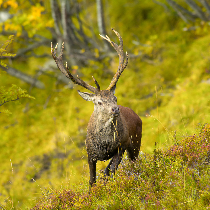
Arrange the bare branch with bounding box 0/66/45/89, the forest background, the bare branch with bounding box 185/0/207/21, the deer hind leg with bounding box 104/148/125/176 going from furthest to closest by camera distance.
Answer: the bare branch with bounding box 0/66/45/89 → the bare branch with bounding box 185/0/207/21 → the forest background → the deer hind leg with bounding box 104/148/125/176

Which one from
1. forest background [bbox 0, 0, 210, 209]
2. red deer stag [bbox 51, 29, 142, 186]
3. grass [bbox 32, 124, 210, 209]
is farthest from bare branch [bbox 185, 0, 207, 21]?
grass [bbox 32, 124, 210, 209]

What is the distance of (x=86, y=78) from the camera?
12.7 metres

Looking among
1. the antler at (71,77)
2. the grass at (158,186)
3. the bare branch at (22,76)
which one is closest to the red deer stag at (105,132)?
the antler at (71,77)

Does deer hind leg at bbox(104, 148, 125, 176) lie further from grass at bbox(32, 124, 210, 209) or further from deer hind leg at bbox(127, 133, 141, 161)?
deer hind leg at bbox(127, 133, 141, 161)

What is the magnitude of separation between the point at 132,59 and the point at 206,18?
346cm

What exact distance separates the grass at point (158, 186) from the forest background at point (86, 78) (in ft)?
11.9

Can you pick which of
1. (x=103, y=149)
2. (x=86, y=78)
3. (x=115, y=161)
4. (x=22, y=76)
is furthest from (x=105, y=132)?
(x=22, y=76)

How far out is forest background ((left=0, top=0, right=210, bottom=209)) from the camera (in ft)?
29.9

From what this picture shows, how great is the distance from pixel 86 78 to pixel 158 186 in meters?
9.40

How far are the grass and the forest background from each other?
3.63 m

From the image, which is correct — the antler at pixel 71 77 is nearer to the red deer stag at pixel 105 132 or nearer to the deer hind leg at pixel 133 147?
the red deer stag at pixel 105 132

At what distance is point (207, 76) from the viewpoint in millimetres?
9555

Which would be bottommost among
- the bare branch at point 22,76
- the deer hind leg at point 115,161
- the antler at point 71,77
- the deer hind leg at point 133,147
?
the bare branch at point 22,76

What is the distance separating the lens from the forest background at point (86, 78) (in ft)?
29.9
